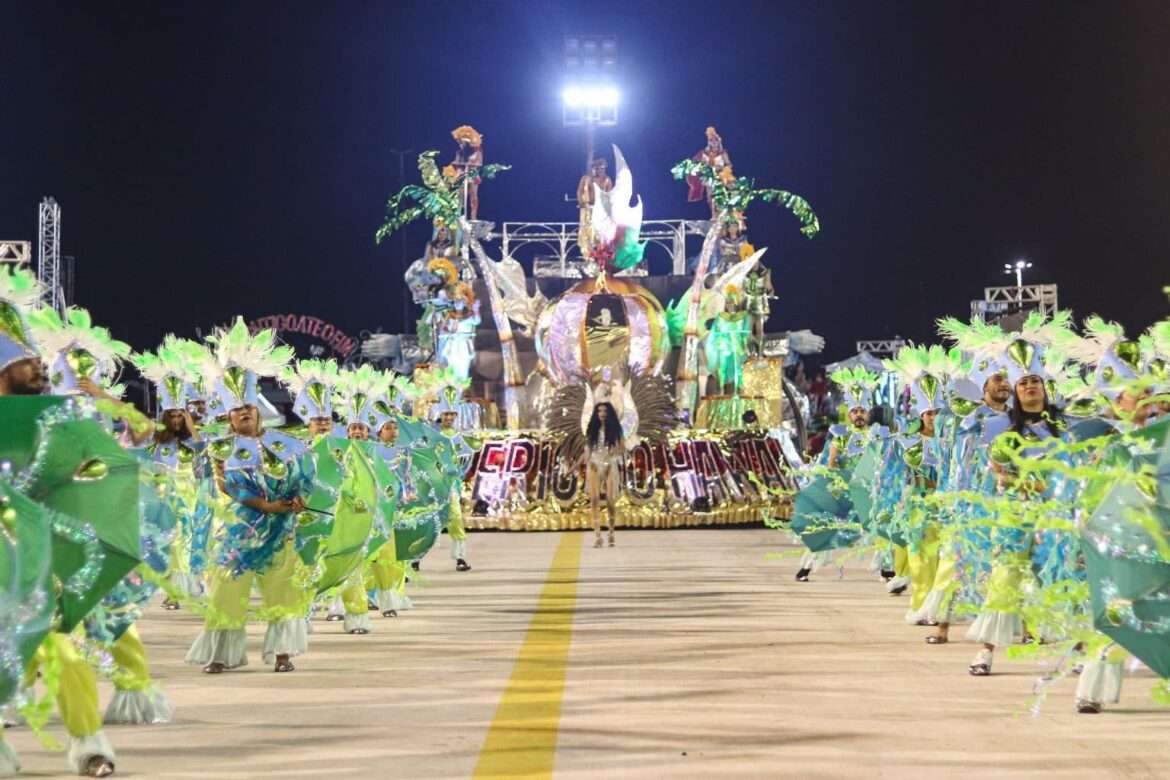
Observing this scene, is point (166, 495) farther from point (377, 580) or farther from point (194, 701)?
point (377, 580)

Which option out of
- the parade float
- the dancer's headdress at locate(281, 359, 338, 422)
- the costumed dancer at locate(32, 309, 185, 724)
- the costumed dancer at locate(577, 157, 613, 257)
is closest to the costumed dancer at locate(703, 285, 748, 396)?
the parade float

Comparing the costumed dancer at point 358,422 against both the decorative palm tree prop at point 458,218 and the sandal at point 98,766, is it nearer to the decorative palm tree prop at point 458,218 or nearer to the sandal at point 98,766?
the sandal at point 98,766

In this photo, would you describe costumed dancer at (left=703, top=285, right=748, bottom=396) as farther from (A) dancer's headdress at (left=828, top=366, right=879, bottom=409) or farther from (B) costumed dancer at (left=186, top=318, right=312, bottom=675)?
(B) costumed dancer at (left=186, top=318, right=312, bottom=675)

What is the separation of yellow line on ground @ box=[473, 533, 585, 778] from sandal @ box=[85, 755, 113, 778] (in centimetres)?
144

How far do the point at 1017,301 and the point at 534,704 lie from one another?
3620 centimetres

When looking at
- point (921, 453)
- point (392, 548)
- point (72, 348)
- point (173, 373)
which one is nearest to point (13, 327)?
point (72, 348)

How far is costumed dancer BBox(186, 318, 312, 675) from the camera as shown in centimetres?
1088

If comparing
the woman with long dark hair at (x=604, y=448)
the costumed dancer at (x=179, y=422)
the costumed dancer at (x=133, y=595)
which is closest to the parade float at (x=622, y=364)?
the woman with long dark hair at (x=604, y=448)

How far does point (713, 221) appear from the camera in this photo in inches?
1324

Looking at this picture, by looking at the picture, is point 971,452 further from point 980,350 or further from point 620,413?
point 620,413

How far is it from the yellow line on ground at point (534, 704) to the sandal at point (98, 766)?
1444 mm

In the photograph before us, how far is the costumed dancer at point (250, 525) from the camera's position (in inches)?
428

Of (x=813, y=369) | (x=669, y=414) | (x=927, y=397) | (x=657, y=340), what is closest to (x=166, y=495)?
(x=927, y=397)

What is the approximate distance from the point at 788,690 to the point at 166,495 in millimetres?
3388
